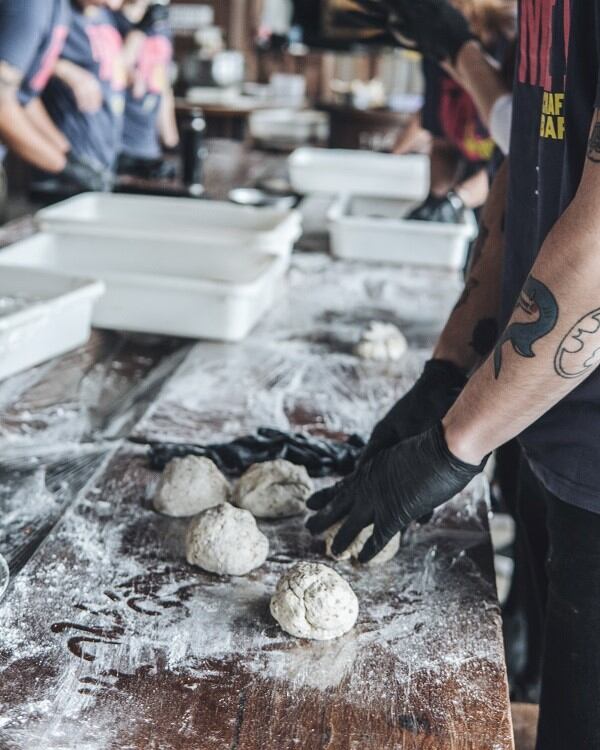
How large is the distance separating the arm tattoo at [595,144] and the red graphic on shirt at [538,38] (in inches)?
6.1

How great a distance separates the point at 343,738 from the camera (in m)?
0.98

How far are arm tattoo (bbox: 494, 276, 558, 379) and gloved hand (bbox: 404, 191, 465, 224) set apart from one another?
199cm

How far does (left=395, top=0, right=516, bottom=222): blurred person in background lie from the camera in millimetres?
2916

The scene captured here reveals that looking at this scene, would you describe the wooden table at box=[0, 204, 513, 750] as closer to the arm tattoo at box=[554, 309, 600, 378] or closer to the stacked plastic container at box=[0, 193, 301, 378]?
the stacked plastic container at box=[0, 193, 301, 378]

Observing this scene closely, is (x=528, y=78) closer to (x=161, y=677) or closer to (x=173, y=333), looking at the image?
(x=161, y=677)

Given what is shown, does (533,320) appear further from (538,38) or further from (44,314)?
(44,314)

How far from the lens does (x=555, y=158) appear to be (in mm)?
1177

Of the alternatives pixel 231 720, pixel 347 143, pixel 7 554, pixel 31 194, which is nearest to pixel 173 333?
pixel 7 554

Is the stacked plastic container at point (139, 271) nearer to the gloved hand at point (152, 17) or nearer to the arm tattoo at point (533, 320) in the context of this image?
the arm tattoo at point (533, 320)

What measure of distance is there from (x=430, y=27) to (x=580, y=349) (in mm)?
1533

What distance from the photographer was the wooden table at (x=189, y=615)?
0.99 metres

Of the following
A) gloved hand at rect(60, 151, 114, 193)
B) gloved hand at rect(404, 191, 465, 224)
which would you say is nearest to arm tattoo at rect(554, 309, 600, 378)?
gloved hand at rect(404, 191, 465, 224)

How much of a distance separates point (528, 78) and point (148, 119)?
4.10 m

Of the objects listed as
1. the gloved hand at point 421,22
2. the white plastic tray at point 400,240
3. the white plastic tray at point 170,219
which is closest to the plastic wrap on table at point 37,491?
the white plastic tray at point 170,219
